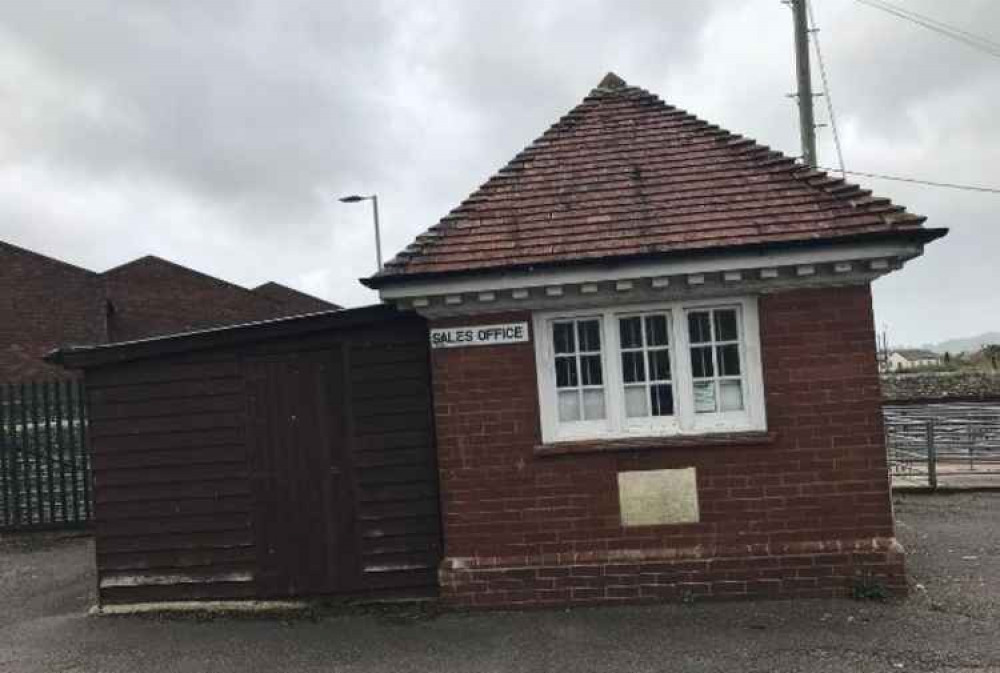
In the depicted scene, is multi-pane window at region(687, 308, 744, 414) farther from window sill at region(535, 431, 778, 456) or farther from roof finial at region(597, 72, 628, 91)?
roof finial at region(597, 72, 628, 91)

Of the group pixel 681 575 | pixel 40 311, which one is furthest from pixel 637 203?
pixel 40 311

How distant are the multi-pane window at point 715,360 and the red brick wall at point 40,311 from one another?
19786 mm

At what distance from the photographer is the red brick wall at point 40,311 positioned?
21.7 meters

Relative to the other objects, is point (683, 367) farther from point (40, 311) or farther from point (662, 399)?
point (40, 311)

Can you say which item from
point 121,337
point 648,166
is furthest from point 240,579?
point 121,337

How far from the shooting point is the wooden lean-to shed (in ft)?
23.7

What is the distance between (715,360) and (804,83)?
360 inches

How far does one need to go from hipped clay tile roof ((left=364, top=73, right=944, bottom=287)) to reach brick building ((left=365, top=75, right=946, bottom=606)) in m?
0.03

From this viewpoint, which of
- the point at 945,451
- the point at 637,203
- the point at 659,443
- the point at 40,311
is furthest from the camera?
the point at 40,311

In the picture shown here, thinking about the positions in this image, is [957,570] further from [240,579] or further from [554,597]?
[240,579]

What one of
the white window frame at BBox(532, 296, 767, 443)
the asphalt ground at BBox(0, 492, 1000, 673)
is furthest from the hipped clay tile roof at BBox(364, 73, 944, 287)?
the asphalt ground at BBox(0, 492, 1000, 673)

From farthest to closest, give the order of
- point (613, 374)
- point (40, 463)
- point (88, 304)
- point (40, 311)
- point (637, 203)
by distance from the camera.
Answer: point (88, 304) < point (40, 311) < point (40, 463) < point (637, 203) < point (613, 374)

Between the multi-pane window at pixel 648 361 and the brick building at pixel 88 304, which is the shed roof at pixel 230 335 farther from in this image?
the brick building at pixel 88 304

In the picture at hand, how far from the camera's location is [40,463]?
11.5m
